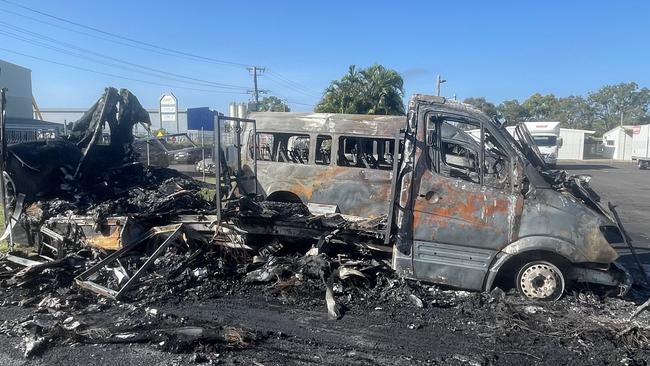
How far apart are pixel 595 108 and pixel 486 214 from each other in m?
95.4

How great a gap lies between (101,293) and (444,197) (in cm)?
390

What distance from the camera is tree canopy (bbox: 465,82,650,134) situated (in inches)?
3319

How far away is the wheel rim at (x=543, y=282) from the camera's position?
5254 mm

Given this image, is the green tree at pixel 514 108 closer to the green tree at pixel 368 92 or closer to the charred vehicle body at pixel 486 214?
the green tree at pixel 368 92

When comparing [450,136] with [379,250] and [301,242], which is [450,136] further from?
[301,242]

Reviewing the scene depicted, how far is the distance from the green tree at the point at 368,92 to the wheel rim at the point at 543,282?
1881 centimetres

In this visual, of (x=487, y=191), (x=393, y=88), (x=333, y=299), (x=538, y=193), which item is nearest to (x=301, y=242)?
(x=333, y=299)

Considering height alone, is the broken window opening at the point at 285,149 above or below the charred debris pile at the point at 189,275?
above

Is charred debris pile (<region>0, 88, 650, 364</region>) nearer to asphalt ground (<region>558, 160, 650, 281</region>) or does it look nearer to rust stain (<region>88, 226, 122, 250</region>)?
rust stain (<region>88, 226, 122, 250</region>)

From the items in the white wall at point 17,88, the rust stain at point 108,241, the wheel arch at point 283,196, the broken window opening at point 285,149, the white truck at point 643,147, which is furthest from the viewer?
the white wall at point 17,88

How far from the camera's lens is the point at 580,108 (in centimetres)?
8738

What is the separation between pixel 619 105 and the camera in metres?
86.4

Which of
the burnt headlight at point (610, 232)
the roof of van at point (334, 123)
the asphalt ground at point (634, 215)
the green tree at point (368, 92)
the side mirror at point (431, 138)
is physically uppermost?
the green tree at point (368, 92)

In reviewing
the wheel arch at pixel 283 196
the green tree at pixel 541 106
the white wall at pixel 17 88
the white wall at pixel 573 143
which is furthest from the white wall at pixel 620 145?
the white wall at pixel 17 88
